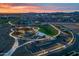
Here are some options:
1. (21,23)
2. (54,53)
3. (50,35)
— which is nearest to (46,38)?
(50,35)

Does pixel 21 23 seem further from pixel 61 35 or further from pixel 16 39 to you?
pixel 61 35

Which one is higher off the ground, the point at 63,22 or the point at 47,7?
the point at 47,7

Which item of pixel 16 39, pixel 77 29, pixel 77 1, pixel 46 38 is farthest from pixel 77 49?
pixel 16 39

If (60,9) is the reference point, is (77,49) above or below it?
below

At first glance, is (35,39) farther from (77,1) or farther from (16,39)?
(77,1)

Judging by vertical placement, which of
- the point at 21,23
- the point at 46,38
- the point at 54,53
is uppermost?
the point at 21,23

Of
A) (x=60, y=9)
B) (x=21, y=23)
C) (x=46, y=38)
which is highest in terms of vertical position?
(x=60, y=9)
